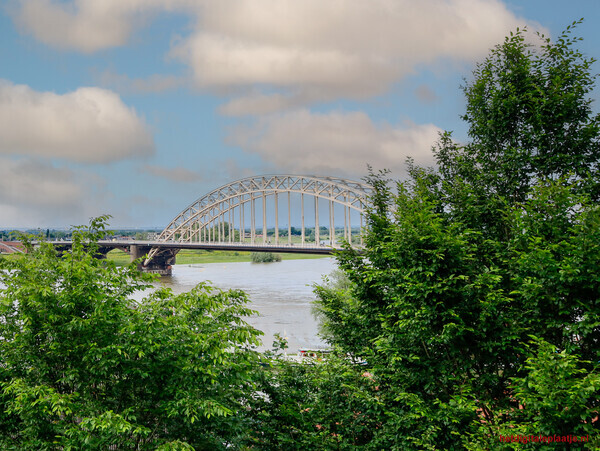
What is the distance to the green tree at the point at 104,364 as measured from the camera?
7.73 m

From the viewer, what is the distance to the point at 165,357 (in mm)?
8211

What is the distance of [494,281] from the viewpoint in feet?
29.8

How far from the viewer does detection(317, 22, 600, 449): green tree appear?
809 cm

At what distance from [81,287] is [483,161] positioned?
926cm

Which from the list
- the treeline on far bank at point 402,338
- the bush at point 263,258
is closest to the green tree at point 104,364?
the treeline on far bank at point 402,338

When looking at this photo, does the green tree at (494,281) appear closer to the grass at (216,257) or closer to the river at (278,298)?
the river at (278,298)

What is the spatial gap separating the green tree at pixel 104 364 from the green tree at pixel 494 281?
324cm

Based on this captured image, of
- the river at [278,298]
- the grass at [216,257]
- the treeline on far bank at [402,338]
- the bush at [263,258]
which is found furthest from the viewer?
the grass at [216,257]

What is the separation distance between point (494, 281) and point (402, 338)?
1984mm

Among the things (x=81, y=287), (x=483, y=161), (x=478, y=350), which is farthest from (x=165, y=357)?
(x=483, y=161)

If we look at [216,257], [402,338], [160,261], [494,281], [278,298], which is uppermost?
[494,281]

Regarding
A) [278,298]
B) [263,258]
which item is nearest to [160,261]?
[263,258]

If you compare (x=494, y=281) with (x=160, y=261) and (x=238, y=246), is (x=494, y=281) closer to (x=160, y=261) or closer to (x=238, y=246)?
(x=238, y=246)

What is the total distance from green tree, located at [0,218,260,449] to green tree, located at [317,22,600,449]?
3240mm
